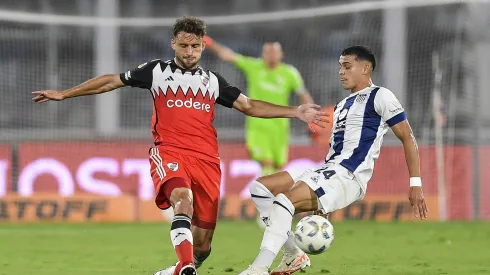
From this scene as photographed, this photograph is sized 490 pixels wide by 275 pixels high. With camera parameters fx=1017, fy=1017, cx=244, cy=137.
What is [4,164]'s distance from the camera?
657 inches

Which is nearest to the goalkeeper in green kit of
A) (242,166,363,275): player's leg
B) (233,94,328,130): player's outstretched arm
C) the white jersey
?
(233,94,328,130): player's outstretched arm

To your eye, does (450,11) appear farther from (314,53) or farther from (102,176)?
(102,176)

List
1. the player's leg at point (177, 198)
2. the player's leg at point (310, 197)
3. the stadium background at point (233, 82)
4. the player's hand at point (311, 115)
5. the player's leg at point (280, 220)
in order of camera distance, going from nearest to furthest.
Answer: the player's leg at point (177, 198)
the player's leg at point (280, 220)
the player's leg at point (310, 197)
the player's hand at point (311, 115)
the stadium background at point (233, 82)

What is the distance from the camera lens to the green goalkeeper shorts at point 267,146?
14.9m

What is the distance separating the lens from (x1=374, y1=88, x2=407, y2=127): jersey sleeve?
7.68m

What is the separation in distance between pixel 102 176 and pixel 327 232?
9.83m

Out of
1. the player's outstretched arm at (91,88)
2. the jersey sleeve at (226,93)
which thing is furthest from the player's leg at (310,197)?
the player's outstretched arm at (91,88)

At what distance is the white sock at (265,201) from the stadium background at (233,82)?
9.24m

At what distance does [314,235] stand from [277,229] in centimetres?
35

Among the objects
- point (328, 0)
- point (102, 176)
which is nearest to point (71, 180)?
point (102, 176)

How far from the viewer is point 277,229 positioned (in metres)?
7.31

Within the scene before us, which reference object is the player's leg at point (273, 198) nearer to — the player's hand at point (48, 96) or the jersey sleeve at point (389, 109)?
the jersey sleeve at point (389, 109)

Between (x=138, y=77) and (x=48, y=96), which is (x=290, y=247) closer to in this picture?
(x=138, y=77)

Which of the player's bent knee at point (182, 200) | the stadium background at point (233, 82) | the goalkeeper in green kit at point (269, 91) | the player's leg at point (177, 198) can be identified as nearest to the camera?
the player's leg at point (177, 198)
